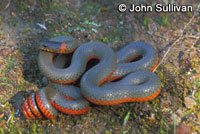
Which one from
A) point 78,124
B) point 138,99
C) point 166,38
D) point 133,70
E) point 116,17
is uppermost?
point 116,17

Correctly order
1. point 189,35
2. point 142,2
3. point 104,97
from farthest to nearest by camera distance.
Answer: point 142,2
point 189,35
point 104,97

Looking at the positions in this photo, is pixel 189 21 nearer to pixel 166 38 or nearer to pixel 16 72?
pixel 166 38

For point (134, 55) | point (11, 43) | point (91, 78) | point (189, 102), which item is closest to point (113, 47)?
point (134, 55)

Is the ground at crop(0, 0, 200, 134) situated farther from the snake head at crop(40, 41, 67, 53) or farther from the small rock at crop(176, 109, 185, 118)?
the snake head at crop(40, 41, 67, 53)

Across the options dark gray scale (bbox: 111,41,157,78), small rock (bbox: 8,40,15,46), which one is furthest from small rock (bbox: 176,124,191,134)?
small rock (bbox: 8,40,15,46)

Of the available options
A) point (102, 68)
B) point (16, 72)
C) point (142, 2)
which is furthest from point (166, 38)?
point (16, 72)

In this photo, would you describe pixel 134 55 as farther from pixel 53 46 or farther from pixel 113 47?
pixel 53 46
